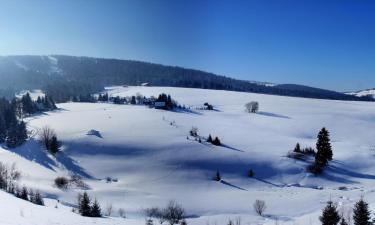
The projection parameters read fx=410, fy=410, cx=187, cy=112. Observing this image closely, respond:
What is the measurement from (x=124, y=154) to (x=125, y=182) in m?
13.4

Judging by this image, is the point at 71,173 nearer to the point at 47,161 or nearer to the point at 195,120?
the point at 47,161

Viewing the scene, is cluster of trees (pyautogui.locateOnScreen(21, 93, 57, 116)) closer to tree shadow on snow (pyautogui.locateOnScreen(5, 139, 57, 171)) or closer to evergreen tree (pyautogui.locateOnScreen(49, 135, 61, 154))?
tree shadow on snow (pyautogui.locateOnScreen(5, 139, 57, 171))

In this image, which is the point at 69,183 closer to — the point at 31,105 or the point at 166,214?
the point at 166,214

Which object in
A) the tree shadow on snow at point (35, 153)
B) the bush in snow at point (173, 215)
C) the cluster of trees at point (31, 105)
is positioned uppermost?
the cluster of trees at point (31, 105)

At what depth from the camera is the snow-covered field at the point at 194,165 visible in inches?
2176

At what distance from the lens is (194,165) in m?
77.1

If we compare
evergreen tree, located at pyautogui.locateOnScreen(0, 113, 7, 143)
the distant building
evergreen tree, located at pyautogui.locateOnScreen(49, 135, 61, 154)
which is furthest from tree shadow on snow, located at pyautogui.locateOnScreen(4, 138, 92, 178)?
the distant building

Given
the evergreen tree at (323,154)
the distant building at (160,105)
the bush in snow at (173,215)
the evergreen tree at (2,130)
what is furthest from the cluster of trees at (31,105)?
the bush in snow at (173,215)

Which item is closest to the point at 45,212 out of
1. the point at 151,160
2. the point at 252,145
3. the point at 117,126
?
the point at 151,160

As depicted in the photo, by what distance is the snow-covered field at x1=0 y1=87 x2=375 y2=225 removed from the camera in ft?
181

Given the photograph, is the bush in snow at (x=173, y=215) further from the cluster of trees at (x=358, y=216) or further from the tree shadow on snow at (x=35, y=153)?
the tree shadow on snow at (x=35, y=153)

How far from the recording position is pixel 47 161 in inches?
3024

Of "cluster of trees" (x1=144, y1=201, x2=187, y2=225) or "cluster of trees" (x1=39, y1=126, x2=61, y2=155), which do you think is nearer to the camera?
"cluster of trees" (x1=144, y1=201, x2=187, y2=225)

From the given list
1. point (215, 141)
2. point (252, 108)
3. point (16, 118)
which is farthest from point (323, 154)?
point (16, 118)
